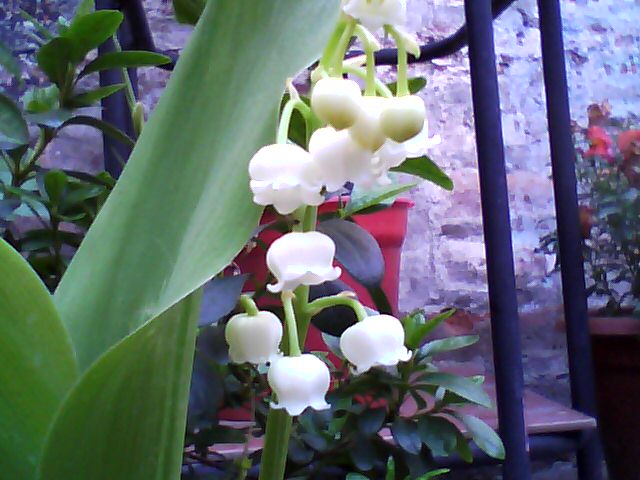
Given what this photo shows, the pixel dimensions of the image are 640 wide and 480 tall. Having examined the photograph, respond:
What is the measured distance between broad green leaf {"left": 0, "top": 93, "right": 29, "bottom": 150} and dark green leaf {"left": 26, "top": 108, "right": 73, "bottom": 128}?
12 mm

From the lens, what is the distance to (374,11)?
0.23m

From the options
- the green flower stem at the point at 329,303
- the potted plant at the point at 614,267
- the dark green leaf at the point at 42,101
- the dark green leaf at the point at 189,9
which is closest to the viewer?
the green flower stem at the point at 329,303

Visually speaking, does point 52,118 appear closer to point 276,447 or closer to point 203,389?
point 203,389

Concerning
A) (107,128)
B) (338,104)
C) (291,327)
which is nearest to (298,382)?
(291,327)

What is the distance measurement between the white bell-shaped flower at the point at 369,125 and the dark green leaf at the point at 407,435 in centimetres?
36

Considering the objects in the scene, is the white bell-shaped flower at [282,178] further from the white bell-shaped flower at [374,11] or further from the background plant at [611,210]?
the background plant at [611,210]

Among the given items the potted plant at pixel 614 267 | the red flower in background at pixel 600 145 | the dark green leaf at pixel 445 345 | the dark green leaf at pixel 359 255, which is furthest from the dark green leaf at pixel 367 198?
the red flower in background at pixel 600 145

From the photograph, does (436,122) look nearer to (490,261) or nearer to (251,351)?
(490,261)

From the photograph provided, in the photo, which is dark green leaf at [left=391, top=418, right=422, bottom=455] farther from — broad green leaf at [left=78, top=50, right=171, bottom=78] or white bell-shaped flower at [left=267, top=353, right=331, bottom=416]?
broad green leaf at [left=78, top=50, right=171, bottom=78]

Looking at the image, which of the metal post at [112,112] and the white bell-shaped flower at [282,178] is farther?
the metal post at [112,112]

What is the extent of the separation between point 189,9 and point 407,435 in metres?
0.38

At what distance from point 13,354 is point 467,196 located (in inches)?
52.3

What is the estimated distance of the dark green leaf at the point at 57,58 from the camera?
1.72ft

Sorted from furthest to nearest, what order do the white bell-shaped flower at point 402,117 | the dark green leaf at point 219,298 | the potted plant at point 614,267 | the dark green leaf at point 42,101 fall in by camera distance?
the potted plant at point 614,267 < the dark green leaf at point 42,101 < the dark green leaf at point 219,298 < the white bell-shaped flower at point 402,117
